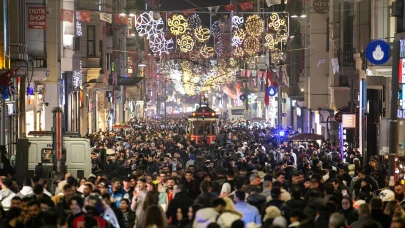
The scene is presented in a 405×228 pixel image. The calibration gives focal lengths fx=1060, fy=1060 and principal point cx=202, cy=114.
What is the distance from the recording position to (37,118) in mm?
45594

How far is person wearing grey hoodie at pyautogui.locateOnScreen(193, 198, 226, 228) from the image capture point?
1370 cm

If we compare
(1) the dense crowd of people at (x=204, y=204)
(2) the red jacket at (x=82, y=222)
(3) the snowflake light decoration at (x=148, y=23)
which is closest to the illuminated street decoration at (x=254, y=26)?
(3) the snowflake light decoration at (x=148, y=23)

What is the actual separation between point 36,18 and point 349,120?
1477 cm

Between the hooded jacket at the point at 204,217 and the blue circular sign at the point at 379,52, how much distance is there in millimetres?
12927

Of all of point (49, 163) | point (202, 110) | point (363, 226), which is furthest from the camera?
point (202, 110)

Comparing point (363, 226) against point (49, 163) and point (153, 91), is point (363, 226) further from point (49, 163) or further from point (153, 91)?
point (153, 91)

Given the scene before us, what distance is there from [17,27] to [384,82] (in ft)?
44.3

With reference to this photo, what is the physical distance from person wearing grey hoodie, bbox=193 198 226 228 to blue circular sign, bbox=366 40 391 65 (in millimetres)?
Answer: 12704

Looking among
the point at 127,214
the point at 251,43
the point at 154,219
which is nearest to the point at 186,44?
the point at 251,43

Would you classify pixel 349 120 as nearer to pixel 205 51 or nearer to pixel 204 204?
pixel 205 51

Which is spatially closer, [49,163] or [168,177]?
[168,177]

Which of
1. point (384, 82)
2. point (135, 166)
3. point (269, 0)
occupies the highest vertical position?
point (269, 0)

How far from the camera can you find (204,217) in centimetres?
1377

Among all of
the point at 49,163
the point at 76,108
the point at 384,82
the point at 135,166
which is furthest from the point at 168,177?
the point at 76,108
